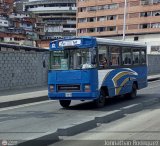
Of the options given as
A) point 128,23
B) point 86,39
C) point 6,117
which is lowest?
point 6,117

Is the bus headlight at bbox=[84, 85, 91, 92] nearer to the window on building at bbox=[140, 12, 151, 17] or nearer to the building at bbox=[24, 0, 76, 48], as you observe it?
the window on building at bbox=[140, 12, 151, 17]

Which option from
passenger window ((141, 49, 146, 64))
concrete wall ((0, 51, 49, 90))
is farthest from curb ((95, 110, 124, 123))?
concrete wall ((0, 51, 49, 90))

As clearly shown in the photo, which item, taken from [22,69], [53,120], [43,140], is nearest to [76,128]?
[43,140]

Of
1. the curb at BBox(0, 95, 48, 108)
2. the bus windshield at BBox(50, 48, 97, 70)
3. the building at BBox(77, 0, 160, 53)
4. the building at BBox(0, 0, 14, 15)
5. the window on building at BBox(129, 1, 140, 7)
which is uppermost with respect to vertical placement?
the building at BBox(0, 0, 14, 15)

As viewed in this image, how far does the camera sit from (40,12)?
171m

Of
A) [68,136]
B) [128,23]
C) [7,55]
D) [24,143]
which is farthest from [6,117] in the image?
[128,23]

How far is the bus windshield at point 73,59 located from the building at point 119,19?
71575mm

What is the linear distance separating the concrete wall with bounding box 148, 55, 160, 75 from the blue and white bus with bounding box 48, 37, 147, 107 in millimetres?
29256

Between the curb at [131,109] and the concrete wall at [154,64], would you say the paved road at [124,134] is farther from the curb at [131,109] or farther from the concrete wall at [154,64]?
the concrete wall at [154,64]

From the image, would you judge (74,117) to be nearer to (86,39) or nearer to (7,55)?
(86,39)

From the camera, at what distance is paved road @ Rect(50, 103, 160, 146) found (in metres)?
9.16

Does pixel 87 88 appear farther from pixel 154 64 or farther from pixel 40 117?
pixel 154 64

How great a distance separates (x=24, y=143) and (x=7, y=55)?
16000 mm

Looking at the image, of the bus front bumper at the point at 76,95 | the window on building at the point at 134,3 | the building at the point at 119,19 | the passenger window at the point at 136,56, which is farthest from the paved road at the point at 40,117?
the window on building at the point at 134,3
